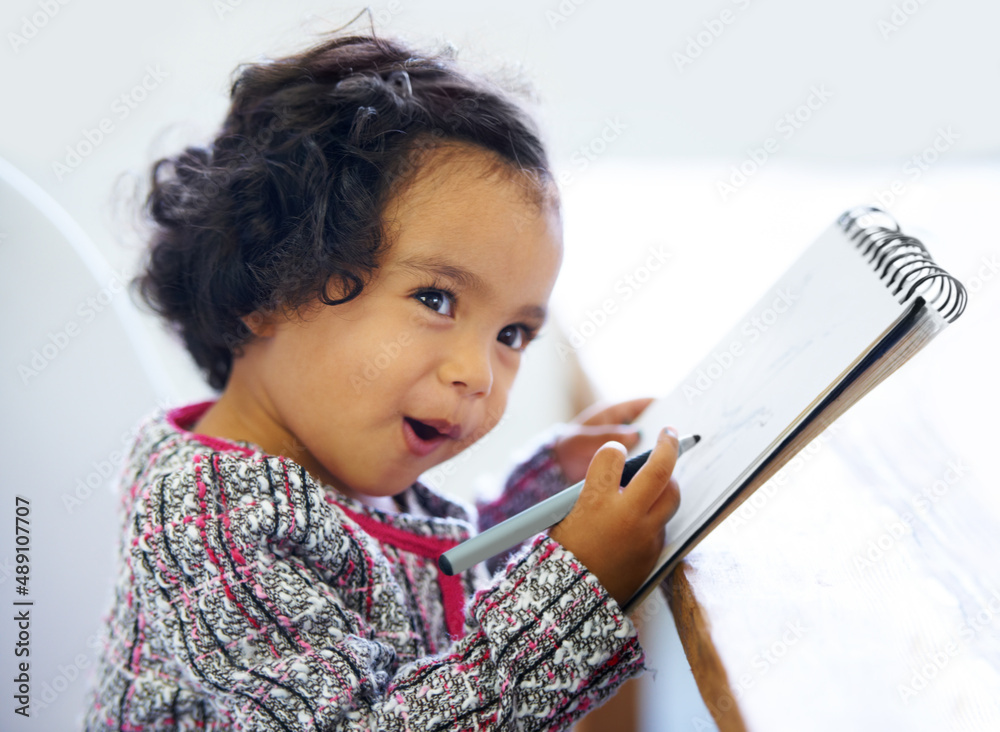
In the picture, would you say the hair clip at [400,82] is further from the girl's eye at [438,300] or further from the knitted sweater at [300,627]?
the knitted sweater at [300,627]

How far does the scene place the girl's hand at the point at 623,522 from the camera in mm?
535

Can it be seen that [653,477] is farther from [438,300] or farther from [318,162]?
[318,162]

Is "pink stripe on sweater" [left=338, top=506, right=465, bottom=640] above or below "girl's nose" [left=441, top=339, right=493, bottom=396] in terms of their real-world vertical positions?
below

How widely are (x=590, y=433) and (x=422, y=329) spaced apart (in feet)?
1.00

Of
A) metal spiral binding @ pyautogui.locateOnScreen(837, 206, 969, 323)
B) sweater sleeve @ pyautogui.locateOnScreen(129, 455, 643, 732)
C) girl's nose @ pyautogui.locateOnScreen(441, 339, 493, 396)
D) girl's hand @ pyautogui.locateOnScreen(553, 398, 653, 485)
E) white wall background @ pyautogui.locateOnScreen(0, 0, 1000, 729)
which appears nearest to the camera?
metal spiral binding @ pyautogui.locateOnScreen(837, 206, 969, 323)

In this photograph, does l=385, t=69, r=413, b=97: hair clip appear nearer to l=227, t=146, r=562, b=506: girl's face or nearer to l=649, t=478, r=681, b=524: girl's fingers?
l=227, t=146, r=562, b=506: girl's face

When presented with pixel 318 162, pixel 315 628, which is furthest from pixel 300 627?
pixel 318 162

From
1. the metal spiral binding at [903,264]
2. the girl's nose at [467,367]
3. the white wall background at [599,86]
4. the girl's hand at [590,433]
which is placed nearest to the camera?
the metal spiral binding at [903,264]

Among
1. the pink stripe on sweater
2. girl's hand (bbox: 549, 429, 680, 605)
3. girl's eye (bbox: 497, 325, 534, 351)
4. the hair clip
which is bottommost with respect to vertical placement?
the pink stripe on sweater

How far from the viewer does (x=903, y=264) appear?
1.45ft

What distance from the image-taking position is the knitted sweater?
529mm

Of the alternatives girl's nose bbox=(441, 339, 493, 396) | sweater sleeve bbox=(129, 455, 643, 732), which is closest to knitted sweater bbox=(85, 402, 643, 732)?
sweater sleeve bbox=(129, 455, 643, 732)

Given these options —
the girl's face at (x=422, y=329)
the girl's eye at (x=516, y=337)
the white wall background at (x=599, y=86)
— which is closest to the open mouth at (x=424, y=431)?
the girl's face at (x=422, y=329)

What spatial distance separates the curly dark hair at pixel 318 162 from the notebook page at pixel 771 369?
0.77 feet
